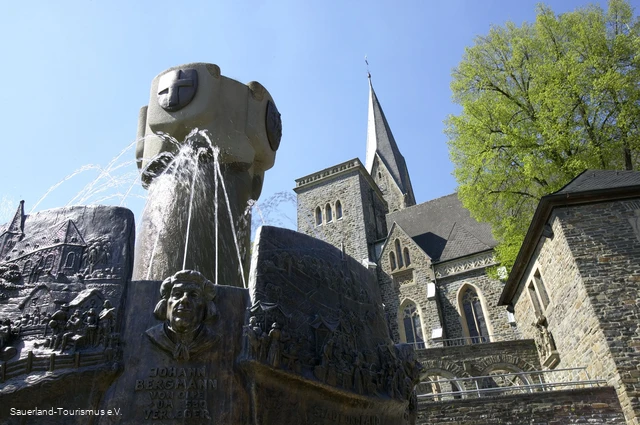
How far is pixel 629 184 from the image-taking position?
1275 centimetres

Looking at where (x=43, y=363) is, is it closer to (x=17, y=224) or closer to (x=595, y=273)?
(x=17, y=224)

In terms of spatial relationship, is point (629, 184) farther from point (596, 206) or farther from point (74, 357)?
point (74, 357)

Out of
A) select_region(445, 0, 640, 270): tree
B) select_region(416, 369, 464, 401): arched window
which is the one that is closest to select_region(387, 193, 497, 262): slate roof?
select_region(416, 369, 464, 401): arched window

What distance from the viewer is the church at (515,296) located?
1161cm

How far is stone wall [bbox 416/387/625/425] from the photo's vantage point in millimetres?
11242

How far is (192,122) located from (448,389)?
766 inches

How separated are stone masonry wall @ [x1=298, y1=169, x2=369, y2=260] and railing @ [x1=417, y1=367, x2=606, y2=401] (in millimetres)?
13381

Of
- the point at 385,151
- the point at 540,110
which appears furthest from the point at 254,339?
the point at 385,151

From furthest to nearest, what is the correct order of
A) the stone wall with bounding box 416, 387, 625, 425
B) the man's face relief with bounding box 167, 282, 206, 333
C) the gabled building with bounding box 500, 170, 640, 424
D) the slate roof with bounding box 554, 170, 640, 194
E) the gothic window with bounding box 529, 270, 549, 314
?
the gothic window with bounding box 529, 270, 549, 314
the slate roof with bounding box 554, 170, 640, 194
the gabled building with bounding box 500, 170, 640, 424
the stone wall with bounding box 416, 387, 625, 425
the man's face relief with bounding box 167, 282, 206, 333

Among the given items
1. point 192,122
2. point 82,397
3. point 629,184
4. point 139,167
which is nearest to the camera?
point 82,397

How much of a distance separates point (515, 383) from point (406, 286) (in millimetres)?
11029

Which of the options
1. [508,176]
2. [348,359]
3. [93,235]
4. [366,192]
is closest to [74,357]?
[93,235]

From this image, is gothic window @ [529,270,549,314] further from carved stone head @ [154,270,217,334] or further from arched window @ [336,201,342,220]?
arched window @ [336,201,342,220]

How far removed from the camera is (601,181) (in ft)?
43.8
